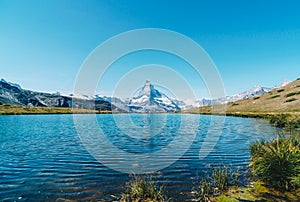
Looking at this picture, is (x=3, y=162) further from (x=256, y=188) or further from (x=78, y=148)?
(x=256, y=188)

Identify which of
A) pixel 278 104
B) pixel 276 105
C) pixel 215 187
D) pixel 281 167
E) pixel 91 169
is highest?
pixel 278 104

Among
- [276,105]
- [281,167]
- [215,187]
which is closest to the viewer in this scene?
[281,167]

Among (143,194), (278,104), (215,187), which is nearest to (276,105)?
(278,104)

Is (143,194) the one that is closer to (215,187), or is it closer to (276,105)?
(215,187)

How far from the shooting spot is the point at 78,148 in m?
30.1

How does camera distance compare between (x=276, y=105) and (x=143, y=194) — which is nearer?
(x=143, y=194)

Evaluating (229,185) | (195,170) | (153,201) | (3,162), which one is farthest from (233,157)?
(3,162)

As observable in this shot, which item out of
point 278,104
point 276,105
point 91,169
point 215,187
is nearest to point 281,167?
point 215,187

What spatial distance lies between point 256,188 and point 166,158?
12086 mm

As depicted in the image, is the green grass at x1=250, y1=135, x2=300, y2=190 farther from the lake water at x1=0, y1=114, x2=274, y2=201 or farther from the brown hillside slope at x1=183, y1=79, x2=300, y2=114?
the brown hillside slope at x1=183, y1=79, x2=300, y2=114

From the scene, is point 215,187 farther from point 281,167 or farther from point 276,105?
point 276,105

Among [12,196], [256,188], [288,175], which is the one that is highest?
[288,175]

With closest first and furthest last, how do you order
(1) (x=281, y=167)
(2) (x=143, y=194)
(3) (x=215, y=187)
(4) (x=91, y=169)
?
(2) (x=143, y=194) → (1) (x=281, y=167) → (3) (x=215, y=187) → (4) (x=91, y=169)

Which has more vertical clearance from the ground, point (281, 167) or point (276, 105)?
point (276, 105)
